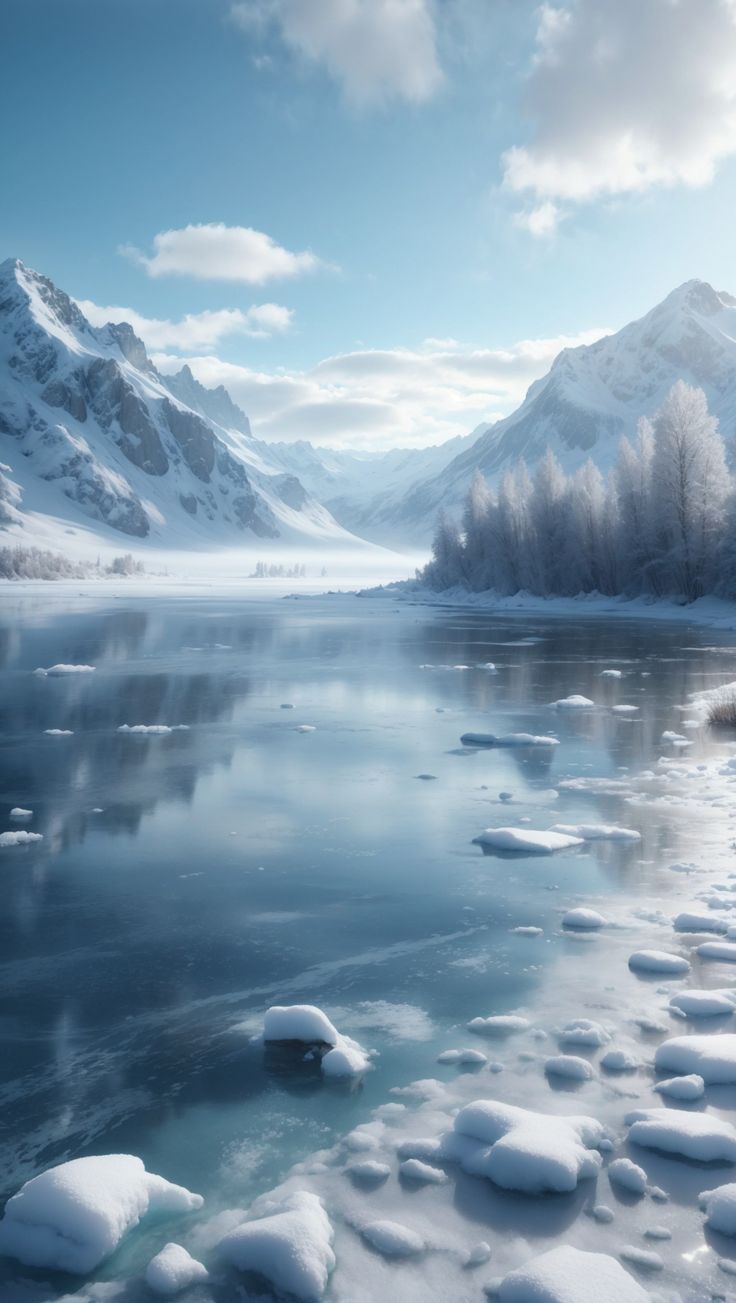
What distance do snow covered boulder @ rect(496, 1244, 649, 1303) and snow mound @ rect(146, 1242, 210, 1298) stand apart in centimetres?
185

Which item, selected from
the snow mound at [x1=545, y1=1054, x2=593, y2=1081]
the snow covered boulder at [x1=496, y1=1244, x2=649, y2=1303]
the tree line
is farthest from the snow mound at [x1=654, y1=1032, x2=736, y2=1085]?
the tree line

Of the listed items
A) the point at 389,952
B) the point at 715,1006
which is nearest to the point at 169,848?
the point at 389,952

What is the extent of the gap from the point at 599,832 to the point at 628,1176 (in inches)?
323

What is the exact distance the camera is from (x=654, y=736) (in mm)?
22188

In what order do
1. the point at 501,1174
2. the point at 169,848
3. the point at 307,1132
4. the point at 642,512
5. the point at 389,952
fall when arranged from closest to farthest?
the point at 501,1174
the point at 307,1132
the point at 389,952
the point at 169,848
the point at 642,512

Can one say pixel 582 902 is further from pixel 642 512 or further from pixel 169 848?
pixel 642 512

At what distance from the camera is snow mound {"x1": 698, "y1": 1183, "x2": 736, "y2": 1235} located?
18.3ft

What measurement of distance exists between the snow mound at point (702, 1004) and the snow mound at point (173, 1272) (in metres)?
5.13

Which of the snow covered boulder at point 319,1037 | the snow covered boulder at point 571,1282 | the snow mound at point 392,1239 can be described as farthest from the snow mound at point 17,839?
the snow covered boulder at point 571,1282

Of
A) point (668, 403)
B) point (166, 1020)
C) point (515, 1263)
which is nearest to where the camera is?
point (515, 1263)

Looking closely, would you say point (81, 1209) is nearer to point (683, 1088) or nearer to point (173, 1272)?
point (173, 1272)

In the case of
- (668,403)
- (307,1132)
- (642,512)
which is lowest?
(307,1132)

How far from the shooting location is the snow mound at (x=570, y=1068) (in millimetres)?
7309

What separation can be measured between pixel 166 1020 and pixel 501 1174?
143 inches
